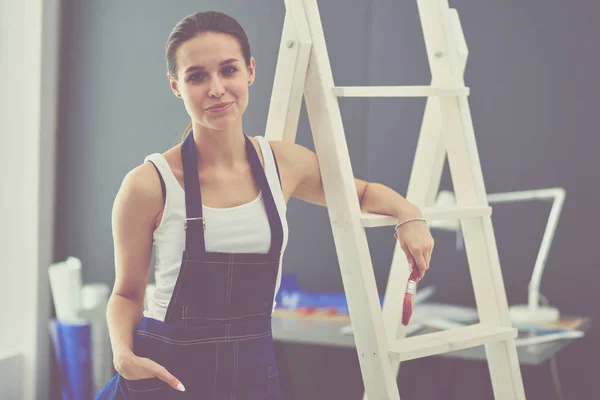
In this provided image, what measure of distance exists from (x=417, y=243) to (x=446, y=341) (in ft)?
0.86

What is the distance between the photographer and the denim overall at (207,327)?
1671mm

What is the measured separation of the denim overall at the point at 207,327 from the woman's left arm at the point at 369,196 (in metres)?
0.19

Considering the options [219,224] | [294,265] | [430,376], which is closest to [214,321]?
[219,224]

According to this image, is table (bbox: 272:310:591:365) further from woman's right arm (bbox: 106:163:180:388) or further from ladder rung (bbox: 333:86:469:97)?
woman's right arm (bbox: 106:163:180:388)

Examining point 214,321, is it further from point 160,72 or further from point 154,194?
point 160,72

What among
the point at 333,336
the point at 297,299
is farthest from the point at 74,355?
the point at 333,336

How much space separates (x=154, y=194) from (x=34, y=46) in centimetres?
178

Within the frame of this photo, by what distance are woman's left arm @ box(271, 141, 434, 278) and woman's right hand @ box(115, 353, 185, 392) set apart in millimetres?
514

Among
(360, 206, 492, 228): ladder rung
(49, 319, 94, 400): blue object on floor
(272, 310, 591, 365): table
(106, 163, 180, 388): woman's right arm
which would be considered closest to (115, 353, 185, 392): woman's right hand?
(106, 163, 180, 388): woman's right arm

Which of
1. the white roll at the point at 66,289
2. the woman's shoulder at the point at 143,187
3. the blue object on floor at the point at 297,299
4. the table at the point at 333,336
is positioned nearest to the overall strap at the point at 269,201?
the woman's shoulder at the point at 143,187

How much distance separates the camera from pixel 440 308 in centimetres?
315

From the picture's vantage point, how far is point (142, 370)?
1596 mm

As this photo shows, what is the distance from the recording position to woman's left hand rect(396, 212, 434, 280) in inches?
70.9

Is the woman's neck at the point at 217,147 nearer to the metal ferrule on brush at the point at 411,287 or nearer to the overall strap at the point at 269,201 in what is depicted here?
the overall strap at the point at 269,201
